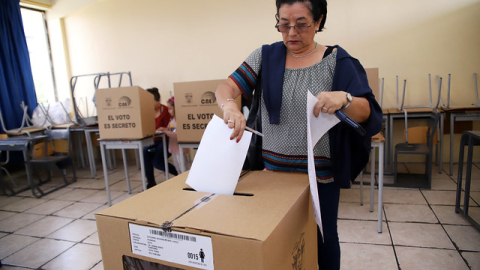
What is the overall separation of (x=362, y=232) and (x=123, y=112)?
7.42 feet

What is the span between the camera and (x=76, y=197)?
332cm

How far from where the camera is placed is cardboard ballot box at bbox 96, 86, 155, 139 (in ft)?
8.90

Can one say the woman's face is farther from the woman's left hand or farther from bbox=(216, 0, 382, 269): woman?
the woman's left hand

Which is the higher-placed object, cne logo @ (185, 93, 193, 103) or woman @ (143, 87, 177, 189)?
Answer: cne logo @ (185, 93, 193, 103)

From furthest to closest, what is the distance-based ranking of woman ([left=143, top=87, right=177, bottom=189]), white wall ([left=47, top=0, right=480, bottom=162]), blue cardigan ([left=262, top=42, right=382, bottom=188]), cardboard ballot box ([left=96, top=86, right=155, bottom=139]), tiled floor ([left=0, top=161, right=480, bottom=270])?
1. white wall ([left=47, top=0, right=480, bottom=162])
2. woman ([left=143, top=87, right=177, bottom=189])
3. cardboard ballot box ([left=96, top=86, right=155, bottom=139])
4. tiled floor ([left=0, top=161, right=480, bottom=270])
5. blue cardigan ([left=262, top=42, right=382, bottom=188])

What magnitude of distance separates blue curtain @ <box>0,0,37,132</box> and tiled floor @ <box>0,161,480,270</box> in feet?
5.71

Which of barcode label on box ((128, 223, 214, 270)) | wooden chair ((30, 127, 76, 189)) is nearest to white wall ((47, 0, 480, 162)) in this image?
wooden chair ((30, 127, 76, 189))

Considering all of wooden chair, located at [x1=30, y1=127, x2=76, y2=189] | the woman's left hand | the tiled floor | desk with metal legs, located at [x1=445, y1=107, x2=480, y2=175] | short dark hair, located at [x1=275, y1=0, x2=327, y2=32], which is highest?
short dark hair, located at [x1=275, y1=0, x2=327, y2=32]

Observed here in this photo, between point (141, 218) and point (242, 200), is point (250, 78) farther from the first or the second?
point (141, 218)

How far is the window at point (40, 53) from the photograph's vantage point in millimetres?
4902

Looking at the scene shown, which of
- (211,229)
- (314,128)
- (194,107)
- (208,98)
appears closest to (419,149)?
(208,98)

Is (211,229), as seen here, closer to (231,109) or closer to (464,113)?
(231,109)

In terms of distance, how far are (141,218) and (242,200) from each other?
23 cm

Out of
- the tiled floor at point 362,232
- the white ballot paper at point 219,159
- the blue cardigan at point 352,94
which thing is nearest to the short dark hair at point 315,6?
the blue cardigan at point 352,94
